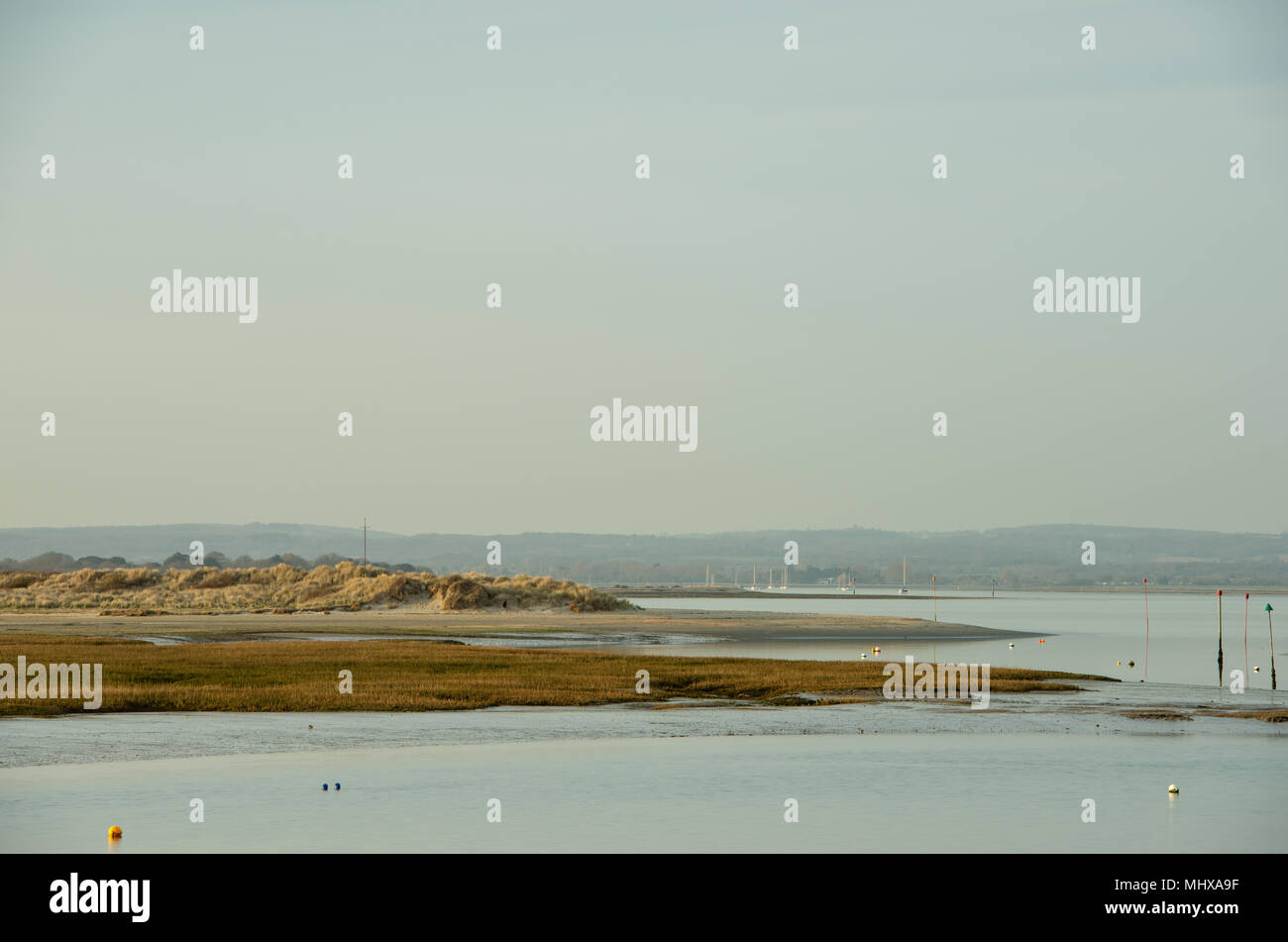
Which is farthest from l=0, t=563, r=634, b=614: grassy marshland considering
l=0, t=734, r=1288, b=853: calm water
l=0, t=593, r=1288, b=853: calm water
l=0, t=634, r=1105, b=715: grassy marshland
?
l=0, t=734, r=1288, b=853: calm water

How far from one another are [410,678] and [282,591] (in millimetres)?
108757

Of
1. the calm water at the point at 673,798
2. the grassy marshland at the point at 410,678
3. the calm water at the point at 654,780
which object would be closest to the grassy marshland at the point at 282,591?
the grassy marshland at the point at 410,678

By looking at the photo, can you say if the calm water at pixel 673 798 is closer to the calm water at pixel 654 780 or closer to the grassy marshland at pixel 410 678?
the calm water at pixel 654 780

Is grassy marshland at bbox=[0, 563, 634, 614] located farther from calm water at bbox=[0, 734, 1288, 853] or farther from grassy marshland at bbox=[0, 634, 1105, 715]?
calm water at bbox=[0, 734, 1288, 853]

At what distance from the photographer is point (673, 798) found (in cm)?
2473

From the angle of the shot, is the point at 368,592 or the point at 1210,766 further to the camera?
the point at 368,592

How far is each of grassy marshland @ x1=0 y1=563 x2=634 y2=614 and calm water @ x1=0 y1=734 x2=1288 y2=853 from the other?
89.5 meters

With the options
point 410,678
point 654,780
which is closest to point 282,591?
point 410,678

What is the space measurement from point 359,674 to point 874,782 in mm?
24829

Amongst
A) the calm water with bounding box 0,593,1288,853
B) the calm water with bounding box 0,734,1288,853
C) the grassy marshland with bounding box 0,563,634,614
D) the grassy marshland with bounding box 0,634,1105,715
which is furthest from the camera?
the grassy marshland with bounding box 0,563,634,614

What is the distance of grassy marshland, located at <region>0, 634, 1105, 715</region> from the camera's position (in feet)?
128
